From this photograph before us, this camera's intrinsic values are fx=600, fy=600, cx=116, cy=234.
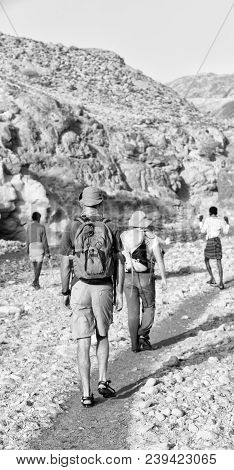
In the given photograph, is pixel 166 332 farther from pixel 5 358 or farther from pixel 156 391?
pixel 156 391

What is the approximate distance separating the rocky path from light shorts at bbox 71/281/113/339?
0.74 metres

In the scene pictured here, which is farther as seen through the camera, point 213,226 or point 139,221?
point 213,226

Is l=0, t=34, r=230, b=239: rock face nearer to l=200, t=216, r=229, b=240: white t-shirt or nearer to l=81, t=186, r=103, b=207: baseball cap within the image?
l=200, t=216, r=229, b=240: white t-shirt

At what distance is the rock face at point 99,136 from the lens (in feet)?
94.9

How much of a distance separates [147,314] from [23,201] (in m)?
18.3

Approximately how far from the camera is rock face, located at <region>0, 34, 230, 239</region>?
28938 millimetres

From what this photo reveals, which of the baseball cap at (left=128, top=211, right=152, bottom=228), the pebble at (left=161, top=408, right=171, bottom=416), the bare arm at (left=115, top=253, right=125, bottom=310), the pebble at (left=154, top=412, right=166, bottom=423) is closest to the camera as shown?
the pebble at (left=154, top=412, right=166, bottom=423)

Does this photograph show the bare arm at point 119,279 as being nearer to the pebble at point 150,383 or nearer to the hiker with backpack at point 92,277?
the hiker with backpack at point 92,277

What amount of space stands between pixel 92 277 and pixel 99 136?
1177 inches

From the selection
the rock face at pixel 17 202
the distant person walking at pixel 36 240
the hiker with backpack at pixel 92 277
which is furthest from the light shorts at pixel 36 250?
the rock face at pixel 17 202

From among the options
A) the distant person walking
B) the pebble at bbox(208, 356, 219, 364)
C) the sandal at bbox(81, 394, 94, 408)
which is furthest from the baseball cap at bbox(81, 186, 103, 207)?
the distant person walking

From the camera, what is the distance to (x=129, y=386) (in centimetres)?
621

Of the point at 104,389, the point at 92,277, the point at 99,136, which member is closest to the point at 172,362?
the point at 104,389

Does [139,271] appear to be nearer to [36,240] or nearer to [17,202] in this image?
[36,240]
